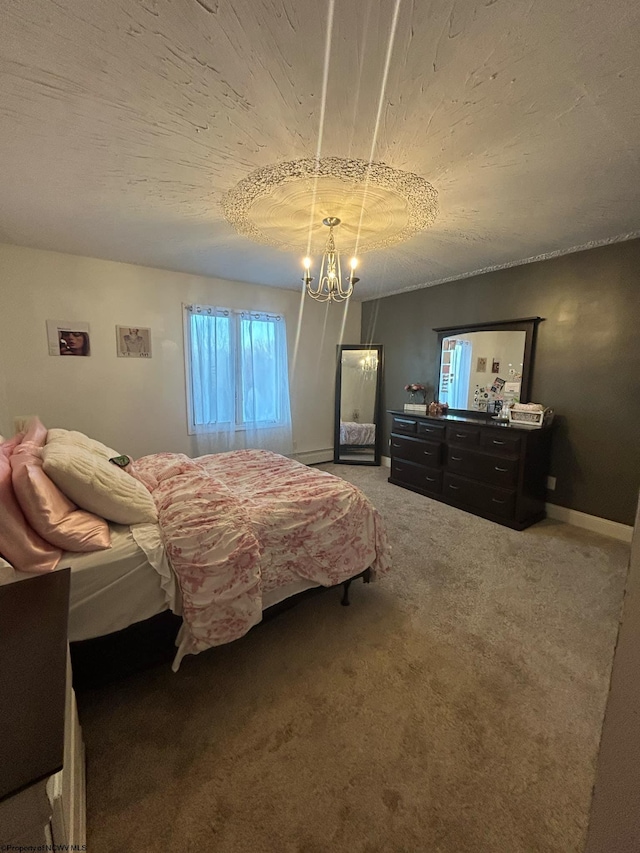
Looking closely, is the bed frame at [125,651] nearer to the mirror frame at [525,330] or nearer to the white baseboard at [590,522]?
the white baseboard at [590,522]

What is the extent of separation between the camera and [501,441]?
3.14 metres

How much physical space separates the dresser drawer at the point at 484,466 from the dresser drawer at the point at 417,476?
Answer: 8.8 inches

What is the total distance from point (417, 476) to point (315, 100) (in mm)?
3360

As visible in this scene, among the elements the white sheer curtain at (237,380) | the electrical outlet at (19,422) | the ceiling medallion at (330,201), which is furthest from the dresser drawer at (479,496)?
the electrical outlet at (19,422)

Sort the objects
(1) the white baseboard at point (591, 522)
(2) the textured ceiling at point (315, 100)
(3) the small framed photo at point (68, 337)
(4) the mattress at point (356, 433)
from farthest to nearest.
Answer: (4) the mattress at point (356, 433), (3) the small framed photo at point (68, 337), (1) the white baseboard at point (591, 522), (2) the textured ceiling at point (315, 100)

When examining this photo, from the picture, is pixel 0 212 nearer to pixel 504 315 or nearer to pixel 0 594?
pixel 0 594

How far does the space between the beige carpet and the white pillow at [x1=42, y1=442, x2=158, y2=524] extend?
0.78 m

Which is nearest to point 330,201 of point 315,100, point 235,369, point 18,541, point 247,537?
point 315,100

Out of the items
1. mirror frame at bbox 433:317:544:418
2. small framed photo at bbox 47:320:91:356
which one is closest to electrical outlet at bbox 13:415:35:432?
small framed photo at bbox 47:320:91:356

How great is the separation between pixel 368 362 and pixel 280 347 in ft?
4.39

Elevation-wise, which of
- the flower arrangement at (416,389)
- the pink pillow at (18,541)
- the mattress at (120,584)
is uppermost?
the flower arrangement at (416,389)

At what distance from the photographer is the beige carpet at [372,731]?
1112 mm

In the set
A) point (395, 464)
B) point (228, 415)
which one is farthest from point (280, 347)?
point (395, 464)

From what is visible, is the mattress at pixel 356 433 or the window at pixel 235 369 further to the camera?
the mattress at pixel 356 433
